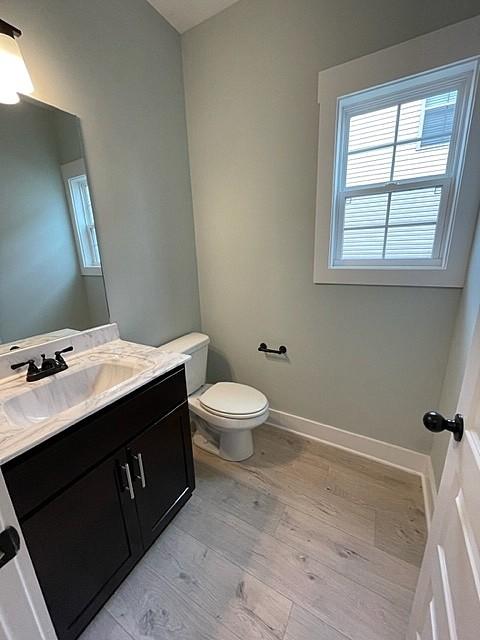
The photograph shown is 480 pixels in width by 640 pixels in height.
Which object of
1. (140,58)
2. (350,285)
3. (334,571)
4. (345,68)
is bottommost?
(334,571)

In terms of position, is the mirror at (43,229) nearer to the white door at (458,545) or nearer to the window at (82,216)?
the window at (82,216)

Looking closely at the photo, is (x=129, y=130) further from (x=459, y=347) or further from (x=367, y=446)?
(x=367, y=446)

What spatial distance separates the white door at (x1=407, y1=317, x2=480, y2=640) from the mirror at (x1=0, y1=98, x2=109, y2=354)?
1.56 metres

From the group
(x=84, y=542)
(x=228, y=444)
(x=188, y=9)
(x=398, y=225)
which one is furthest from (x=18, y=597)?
(x=188, y=9)

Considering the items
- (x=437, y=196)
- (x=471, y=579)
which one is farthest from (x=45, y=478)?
(x=437, y=196)

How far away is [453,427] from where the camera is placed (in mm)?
672

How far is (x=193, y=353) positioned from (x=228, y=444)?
2.06 ft

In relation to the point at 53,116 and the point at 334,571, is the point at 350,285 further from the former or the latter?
the point at 53,116

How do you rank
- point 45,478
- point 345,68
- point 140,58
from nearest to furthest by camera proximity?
point 45,478, point 345,68, point 140,58

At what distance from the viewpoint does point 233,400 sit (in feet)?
5.64

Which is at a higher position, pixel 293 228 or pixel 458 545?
pixel 293 228

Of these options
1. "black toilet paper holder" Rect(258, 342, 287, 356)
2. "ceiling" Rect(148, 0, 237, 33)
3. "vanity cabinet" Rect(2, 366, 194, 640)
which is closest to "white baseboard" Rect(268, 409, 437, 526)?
"black toilet paper holder" Rect(258, 342, 287, 356)

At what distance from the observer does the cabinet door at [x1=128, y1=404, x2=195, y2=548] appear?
1155 millimetres

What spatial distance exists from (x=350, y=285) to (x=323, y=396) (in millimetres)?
781
